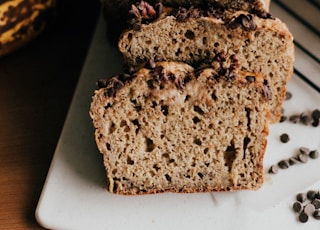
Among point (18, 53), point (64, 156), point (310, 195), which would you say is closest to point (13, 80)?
point (18, 53)

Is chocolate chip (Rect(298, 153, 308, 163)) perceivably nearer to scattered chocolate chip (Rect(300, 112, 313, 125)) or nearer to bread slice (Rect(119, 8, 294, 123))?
scattered chocolate chip (Rect(300, 112, 313, 125))

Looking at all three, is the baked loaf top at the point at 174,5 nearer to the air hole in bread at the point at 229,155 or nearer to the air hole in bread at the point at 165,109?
the air hole in bread at the point at 165,109

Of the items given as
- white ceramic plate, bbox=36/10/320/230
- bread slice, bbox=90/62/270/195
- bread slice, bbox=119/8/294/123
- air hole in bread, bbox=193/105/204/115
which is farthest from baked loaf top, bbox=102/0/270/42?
white ceramic plate, bbox=36/10/320/230

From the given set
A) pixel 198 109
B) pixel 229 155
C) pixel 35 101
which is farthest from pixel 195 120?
pixel 35 101

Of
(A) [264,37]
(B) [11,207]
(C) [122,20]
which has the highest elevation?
(A) [264,37]

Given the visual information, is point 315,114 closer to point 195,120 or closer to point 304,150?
point 304,150

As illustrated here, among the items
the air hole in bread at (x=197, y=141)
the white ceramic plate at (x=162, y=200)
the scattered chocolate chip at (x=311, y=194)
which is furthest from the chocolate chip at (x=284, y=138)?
the air hole in bread at (x=197, y=141)

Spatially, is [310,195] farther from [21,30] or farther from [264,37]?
[21,30]
